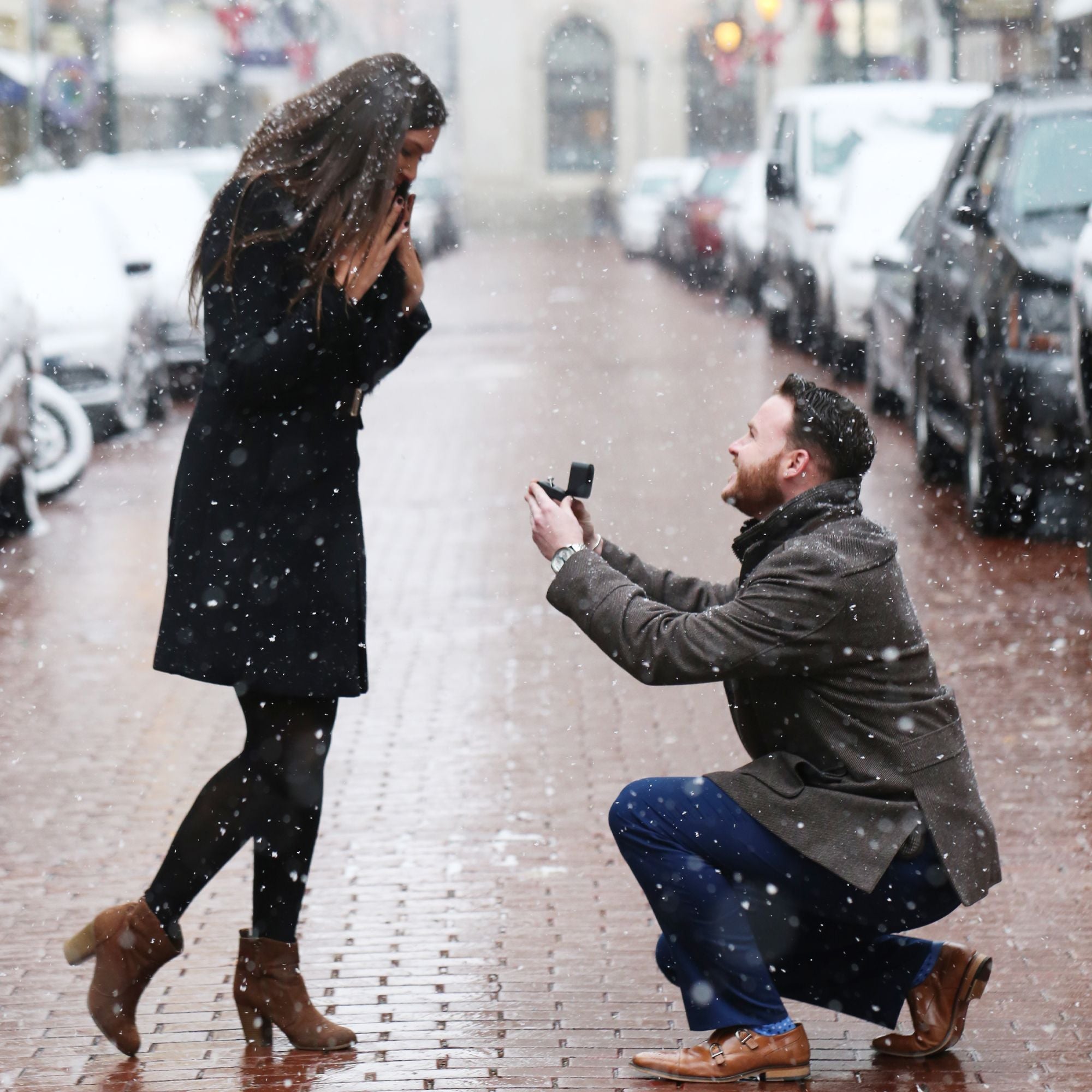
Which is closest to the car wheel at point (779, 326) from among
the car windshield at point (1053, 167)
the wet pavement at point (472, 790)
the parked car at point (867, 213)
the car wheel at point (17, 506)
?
the parked car at point (867, 213)

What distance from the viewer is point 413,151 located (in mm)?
3945

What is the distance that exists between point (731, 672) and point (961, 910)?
151 cm

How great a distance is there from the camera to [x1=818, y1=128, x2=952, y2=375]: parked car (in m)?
15.4

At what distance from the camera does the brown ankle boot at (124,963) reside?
3.97 m

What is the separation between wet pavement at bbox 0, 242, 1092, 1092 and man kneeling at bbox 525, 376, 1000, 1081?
0.89 feet

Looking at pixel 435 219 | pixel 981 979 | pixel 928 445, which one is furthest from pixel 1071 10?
pixel 981 979

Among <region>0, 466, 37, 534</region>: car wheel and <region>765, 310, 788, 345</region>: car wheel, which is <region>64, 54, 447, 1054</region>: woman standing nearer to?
<region>0, 466, 37, 534</region>: car wheel

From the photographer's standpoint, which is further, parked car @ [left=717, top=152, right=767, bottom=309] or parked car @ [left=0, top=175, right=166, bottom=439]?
parked car @ [left=717, top=152, right=767, bottom=309]

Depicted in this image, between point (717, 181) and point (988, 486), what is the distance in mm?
22203

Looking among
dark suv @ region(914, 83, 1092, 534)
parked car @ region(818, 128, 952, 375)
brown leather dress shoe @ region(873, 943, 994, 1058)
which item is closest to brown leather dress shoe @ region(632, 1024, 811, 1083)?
brown leather dress shoe @ region(873, 943, 994, 1058)

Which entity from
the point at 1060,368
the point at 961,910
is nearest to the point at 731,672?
the point at 961,910

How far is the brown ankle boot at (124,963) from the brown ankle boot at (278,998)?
0.45ft

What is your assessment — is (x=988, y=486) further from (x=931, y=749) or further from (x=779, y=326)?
(x=779, y=326)

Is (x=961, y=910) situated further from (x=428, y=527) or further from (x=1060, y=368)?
(x=428, y=527)
